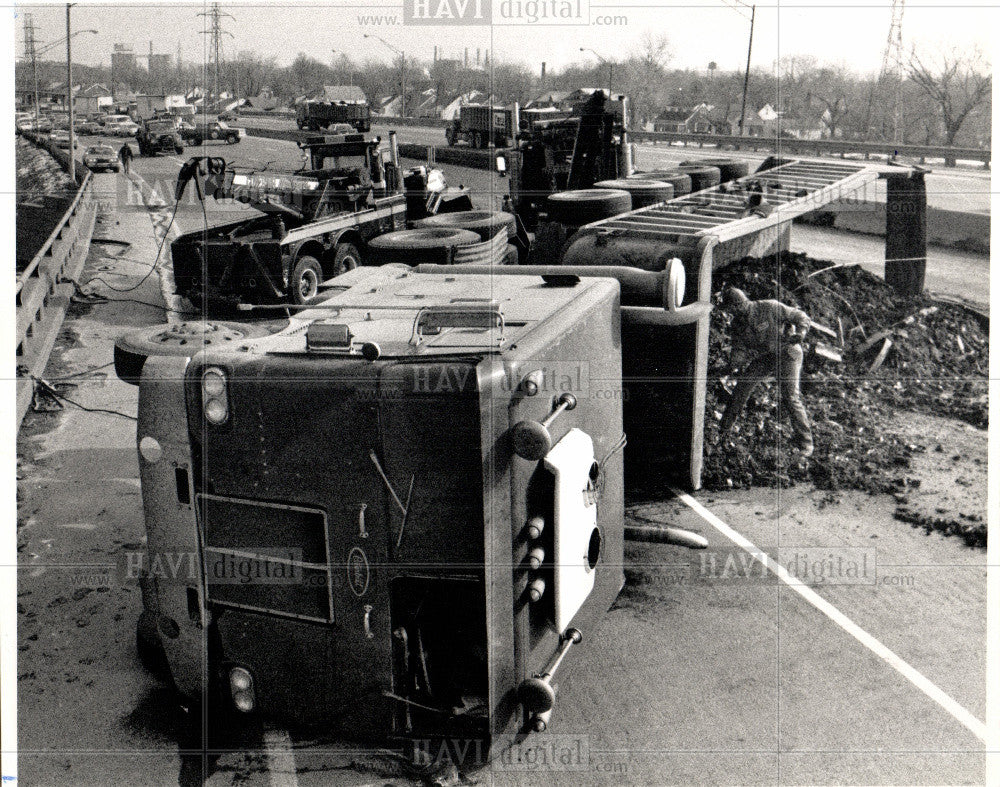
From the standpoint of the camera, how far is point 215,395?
14.8 feet

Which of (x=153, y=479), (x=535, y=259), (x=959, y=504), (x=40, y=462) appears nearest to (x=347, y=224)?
(x=535, y=259)

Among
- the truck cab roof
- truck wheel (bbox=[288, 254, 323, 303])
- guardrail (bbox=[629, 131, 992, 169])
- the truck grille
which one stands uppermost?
guardrail (bbox=[629, 131, 992, 169])

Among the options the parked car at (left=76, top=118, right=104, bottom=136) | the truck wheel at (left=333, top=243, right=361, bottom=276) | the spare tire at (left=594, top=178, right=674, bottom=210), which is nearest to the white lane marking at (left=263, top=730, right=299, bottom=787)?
the spare tire at (left=594, top=178, right=674, bottom=210)

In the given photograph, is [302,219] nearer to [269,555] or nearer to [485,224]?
[485,224]

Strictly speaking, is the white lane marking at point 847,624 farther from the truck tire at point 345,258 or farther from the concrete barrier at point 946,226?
the concrete barrier at point 946,226

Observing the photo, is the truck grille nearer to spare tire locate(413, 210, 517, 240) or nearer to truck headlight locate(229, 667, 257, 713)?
truck headlight locate(229, 667, 257, 713)

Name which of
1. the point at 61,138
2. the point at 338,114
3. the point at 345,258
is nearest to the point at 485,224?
the point at 345,258

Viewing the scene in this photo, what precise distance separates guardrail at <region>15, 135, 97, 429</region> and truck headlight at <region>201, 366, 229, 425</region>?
248 inches

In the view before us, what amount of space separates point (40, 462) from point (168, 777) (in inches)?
196

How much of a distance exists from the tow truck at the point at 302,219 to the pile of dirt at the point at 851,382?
7.59 metres

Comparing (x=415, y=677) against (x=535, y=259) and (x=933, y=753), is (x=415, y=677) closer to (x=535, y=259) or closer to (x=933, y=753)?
(x=933, y=753)

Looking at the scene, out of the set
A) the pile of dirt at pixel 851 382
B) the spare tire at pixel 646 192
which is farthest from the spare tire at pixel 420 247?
the pile of dirt at pixel 851 382

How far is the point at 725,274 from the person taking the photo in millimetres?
9133

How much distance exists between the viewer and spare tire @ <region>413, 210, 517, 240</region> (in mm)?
13656
